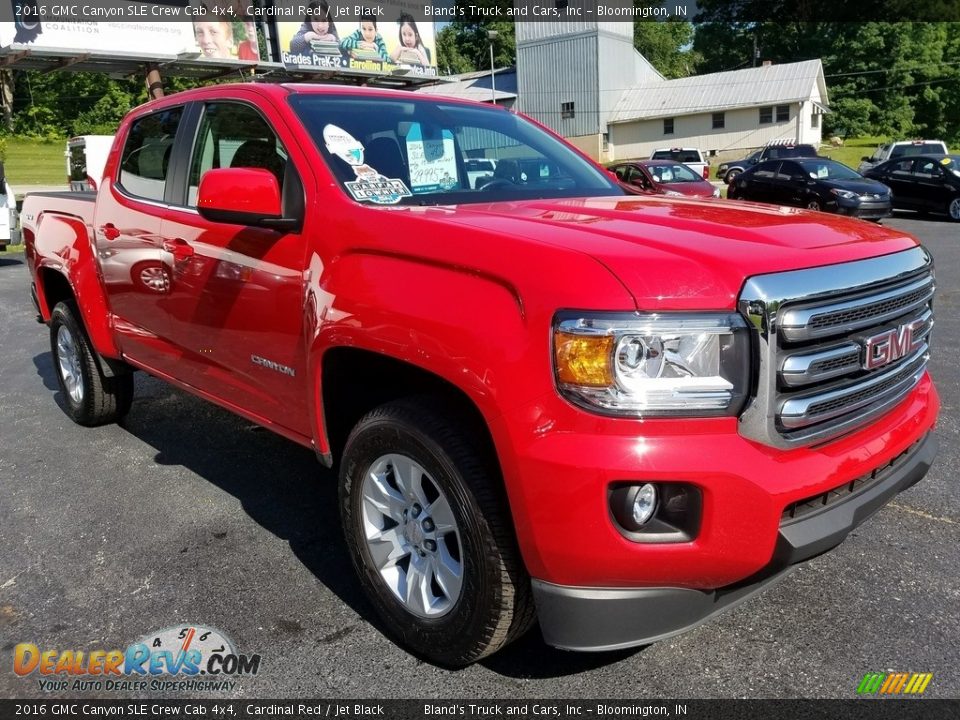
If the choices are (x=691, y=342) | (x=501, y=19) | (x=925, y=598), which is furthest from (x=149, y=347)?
A: (x=501, y=19)

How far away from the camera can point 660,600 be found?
215cm

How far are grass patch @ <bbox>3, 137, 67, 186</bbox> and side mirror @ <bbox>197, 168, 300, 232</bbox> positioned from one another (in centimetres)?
2922

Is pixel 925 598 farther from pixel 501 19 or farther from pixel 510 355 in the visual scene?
pixel 501 19

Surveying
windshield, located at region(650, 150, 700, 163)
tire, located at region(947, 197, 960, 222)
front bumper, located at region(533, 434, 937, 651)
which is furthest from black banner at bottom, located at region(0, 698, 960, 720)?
windshield, located at region(650, 150, 700, 163)

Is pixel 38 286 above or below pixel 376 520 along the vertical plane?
above

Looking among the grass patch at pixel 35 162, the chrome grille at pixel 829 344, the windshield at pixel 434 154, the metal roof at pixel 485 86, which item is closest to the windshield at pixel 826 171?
the windshield at pixel 434 154

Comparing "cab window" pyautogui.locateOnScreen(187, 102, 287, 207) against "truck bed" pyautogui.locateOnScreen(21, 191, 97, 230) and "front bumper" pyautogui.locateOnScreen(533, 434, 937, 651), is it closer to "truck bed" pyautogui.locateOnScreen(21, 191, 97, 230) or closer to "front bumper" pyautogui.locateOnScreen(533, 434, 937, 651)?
"truck bed" pyautogui.locateOnScreen(21, 191, 97, 230)

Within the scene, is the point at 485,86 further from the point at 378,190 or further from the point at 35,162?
the point at 378,190

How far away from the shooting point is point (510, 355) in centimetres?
215

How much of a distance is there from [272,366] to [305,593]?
90cm

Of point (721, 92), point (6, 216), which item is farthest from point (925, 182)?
point (721, 92)

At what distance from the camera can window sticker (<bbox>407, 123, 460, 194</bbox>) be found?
10.6 ft

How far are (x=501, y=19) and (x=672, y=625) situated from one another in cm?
7304

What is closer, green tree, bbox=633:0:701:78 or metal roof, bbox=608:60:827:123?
metal roof, bbox=608:60:827:123
